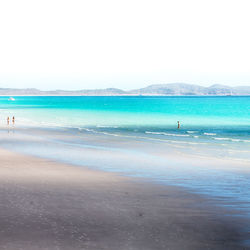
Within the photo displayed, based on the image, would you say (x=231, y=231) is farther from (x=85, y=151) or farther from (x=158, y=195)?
(x=85, y=151)

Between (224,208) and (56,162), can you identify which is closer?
(224,208)

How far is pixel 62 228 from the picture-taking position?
35.2 ft

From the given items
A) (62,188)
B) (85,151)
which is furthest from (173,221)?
(85,151)

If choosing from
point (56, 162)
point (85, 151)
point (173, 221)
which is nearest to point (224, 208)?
point (173, 221)

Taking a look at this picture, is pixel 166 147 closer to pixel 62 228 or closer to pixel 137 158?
pixel 137 158

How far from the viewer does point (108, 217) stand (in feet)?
38.7

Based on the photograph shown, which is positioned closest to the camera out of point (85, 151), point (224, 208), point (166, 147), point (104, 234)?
point (104, 234)

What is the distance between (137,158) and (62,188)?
9558 mm

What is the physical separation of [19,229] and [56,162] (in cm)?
1201

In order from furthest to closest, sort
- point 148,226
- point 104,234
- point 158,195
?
point 158,195 < point 148,226 < point 104,234

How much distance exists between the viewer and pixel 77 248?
9391 mm

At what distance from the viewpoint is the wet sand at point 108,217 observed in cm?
980

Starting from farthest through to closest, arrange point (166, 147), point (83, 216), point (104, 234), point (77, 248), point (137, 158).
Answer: point (166, 147) → point (137, 158) → point (83, 216) → point (104, 234) → point (77, 248)

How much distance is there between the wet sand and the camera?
9805 mm
